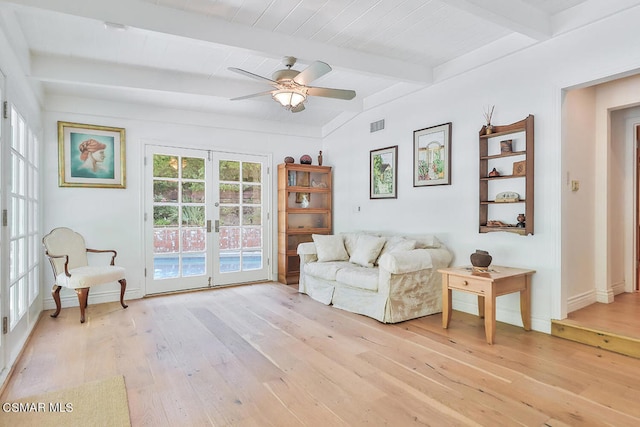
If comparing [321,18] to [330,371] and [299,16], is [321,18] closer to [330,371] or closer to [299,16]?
[299,16]

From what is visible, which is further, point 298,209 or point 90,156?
point 298,209

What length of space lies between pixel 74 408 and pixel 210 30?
9.26 feet

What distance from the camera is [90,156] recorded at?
456cm

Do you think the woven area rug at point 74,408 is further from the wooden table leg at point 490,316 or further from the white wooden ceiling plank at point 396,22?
the white wooden ceiling plank at point 396,22

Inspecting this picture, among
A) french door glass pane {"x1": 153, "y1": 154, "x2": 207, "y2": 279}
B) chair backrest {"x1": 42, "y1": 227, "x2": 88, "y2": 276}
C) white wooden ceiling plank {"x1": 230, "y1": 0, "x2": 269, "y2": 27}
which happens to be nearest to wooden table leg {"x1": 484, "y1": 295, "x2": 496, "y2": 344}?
white wooden ceiling plank {"x1": 230, "y1": 0, "x2": 269, "y2": 27}

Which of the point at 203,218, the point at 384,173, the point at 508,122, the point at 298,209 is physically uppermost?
the point at 508,122

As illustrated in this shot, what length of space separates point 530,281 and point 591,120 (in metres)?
1.84

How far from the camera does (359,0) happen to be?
2789mm

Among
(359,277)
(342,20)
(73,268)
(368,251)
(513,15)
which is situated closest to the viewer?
(513,15)

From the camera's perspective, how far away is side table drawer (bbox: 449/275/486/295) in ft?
10.3

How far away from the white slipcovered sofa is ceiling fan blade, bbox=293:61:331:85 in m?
1.87

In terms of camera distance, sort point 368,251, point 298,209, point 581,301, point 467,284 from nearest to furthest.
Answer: point 467,284, point 581,301, point 368,251, point 298,209

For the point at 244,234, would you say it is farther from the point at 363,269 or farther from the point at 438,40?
the point at 438,40

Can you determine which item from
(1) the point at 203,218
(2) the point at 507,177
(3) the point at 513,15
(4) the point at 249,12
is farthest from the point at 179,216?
(3) the point at 513,15
